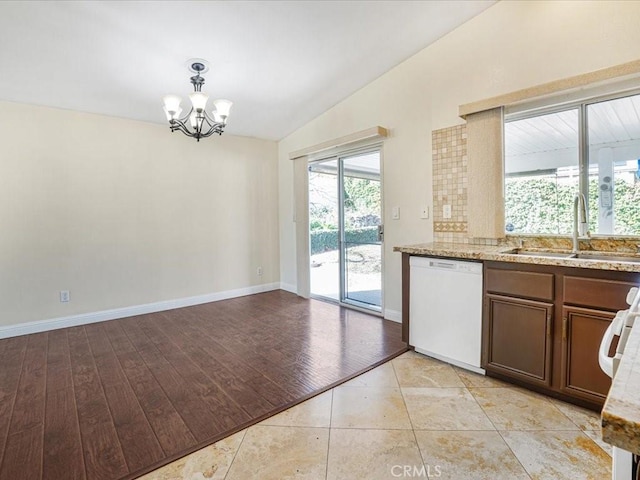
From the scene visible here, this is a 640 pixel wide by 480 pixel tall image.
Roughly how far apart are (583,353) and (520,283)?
51 centimetres

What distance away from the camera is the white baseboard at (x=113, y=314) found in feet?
11.3

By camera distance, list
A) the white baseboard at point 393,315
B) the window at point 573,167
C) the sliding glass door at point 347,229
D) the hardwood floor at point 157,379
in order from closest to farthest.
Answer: the hardwood floor at point 157,379 < the window at point 573,167 < the white baseboard at point 393,315 < the sliding glass door at point 347,229

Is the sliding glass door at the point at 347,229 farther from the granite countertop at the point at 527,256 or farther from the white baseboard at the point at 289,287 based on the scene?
the granite countertop at the point at 527,256

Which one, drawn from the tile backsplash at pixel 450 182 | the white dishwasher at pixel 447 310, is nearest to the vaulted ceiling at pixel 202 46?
the tile backsplash at pixel 450 182

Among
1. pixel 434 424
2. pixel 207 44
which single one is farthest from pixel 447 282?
pixel 207 44

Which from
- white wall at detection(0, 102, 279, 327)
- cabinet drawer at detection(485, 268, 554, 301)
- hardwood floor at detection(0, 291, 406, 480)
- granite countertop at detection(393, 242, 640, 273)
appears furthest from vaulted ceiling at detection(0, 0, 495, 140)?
hardwood floor at detection(0, 291, 406, 480)

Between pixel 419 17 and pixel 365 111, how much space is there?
1.18 meters

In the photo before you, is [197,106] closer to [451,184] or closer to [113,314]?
[451,184]

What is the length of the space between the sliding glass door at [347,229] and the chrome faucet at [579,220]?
6.02ft

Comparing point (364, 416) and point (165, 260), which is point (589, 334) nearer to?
point (364, 416)

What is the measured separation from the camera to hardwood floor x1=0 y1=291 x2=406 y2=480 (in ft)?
5.72

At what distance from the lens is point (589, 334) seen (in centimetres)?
194

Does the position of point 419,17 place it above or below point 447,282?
above

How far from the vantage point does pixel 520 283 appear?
2203 mm
